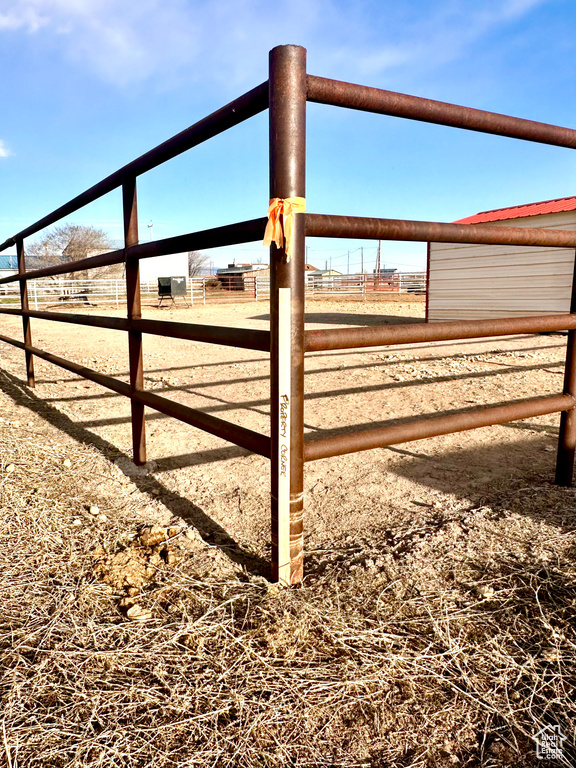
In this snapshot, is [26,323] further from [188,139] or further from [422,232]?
[422,232]

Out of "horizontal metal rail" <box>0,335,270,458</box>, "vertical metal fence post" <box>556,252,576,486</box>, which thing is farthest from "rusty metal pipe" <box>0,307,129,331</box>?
"vertical metal fence post" <box>556,252,576,486</box>

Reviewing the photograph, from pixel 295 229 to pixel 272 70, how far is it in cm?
41

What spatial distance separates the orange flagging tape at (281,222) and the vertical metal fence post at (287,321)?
0.02m

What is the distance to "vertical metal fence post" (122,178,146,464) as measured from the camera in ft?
7.95

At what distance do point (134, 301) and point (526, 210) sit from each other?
36.3ft

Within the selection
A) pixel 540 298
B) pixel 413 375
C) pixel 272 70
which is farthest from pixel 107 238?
pixel 272 70

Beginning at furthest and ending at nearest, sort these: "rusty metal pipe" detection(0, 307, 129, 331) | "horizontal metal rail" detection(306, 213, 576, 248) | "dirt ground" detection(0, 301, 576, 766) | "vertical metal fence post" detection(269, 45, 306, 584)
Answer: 1. "rusty metal pipe" detection(0, 307, 129, 331)
2. "dirt ground" detection(0, 301, 576, 766)
3. "horizontal metal rail" detection(306, 213, 576, 248)
4. "vertical metal fence post" detection(269, 45, 306, 584)

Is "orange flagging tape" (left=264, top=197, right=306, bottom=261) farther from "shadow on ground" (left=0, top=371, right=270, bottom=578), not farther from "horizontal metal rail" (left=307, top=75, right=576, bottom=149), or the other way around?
"shadow on ground" (left=0, top=371, right=270, bottom=578)

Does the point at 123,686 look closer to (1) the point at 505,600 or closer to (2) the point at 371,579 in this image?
(2) the point at 371,579

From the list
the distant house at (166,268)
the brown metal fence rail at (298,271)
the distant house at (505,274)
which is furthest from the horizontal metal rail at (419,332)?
the distant house at (166,268)

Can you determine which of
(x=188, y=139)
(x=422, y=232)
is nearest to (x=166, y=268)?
(x=188, y=139)

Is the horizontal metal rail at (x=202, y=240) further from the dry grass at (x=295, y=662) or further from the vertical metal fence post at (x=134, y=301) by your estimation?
the dry grass at (x=295, y=662)

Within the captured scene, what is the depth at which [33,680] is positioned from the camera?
1.06 m

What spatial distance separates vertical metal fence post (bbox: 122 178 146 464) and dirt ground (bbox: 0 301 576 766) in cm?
17
